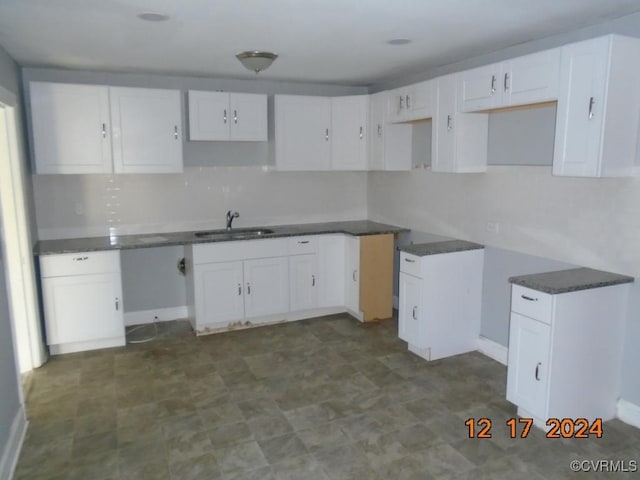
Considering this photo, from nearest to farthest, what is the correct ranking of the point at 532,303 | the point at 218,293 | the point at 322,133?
the point at 532,303, the point at 218,293, the point at 322,133

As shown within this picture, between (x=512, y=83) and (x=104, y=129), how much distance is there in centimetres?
329

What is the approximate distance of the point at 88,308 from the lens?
13.4 feet

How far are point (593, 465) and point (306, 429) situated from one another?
5.20ft

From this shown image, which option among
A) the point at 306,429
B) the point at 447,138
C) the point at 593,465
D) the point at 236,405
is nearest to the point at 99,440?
the point at 236,405

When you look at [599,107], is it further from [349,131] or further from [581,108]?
[349,131]

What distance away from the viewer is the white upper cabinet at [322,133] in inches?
191

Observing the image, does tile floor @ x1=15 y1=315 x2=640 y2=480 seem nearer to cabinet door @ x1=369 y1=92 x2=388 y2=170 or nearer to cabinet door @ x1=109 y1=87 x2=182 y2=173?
cabinet door @ x1=109 y1=87 x2=182 y2=173

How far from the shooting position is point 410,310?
3945mm

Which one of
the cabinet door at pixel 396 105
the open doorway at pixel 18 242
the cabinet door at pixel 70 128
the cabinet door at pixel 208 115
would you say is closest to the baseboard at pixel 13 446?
the open doorway at pixel 18 242

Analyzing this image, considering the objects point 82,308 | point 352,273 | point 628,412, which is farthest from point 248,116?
point 628,412

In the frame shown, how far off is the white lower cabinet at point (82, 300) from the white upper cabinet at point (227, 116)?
1.42 m

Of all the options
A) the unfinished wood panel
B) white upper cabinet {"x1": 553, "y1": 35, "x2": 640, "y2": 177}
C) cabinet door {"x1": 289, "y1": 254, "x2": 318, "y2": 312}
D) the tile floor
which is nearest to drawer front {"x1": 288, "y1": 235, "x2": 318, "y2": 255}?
cabinet door {"x1": 289, "y1": 254, "x2": 318, "y2": 312}

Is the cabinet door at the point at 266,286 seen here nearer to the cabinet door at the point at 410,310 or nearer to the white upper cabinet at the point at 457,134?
the cabinet door at the point at 410,310

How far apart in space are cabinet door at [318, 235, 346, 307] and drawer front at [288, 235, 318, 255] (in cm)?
6
